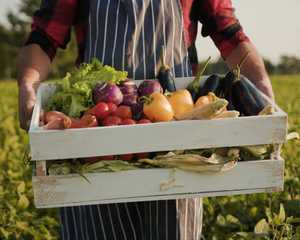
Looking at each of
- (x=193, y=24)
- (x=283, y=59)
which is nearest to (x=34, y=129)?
(x=193, y=24)

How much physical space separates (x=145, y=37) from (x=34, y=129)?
0.71 m

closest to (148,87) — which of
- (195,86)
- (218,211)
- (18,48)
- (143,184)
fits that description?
(195,86)

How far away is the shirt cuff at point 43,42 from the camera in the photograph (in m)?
2.59

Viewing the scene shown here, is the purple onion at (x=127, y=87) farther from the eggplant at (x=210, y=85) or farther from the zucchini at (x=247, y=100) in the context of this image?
the zucchini at (x=247, y=100)

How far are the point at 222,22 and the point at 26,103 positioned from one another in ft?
2.74

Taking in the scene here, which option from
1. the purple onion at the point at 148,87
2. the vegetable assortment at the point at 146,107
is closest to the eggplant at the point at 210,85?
the vegetable assortment at the point at 146,107

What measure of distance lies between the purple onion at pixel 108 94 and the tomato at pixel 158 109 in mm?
127

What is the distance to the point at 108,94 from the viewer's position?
2145 millimetres

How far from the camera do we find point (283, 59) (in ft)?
164

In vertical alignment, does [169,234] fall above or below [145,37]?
below

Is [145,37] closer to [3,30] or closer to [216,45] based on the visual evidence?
[216,45]

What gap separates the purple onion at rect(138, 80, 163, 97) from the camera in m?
2.23

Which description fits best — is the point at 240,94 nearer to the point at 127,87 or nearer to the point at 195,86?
the point at 195,86

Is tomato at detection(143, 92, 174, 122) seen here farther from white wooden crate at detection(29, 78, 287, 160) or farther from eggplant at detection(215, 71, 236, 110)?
eggplant at detection(215, 71, 236, 110)
